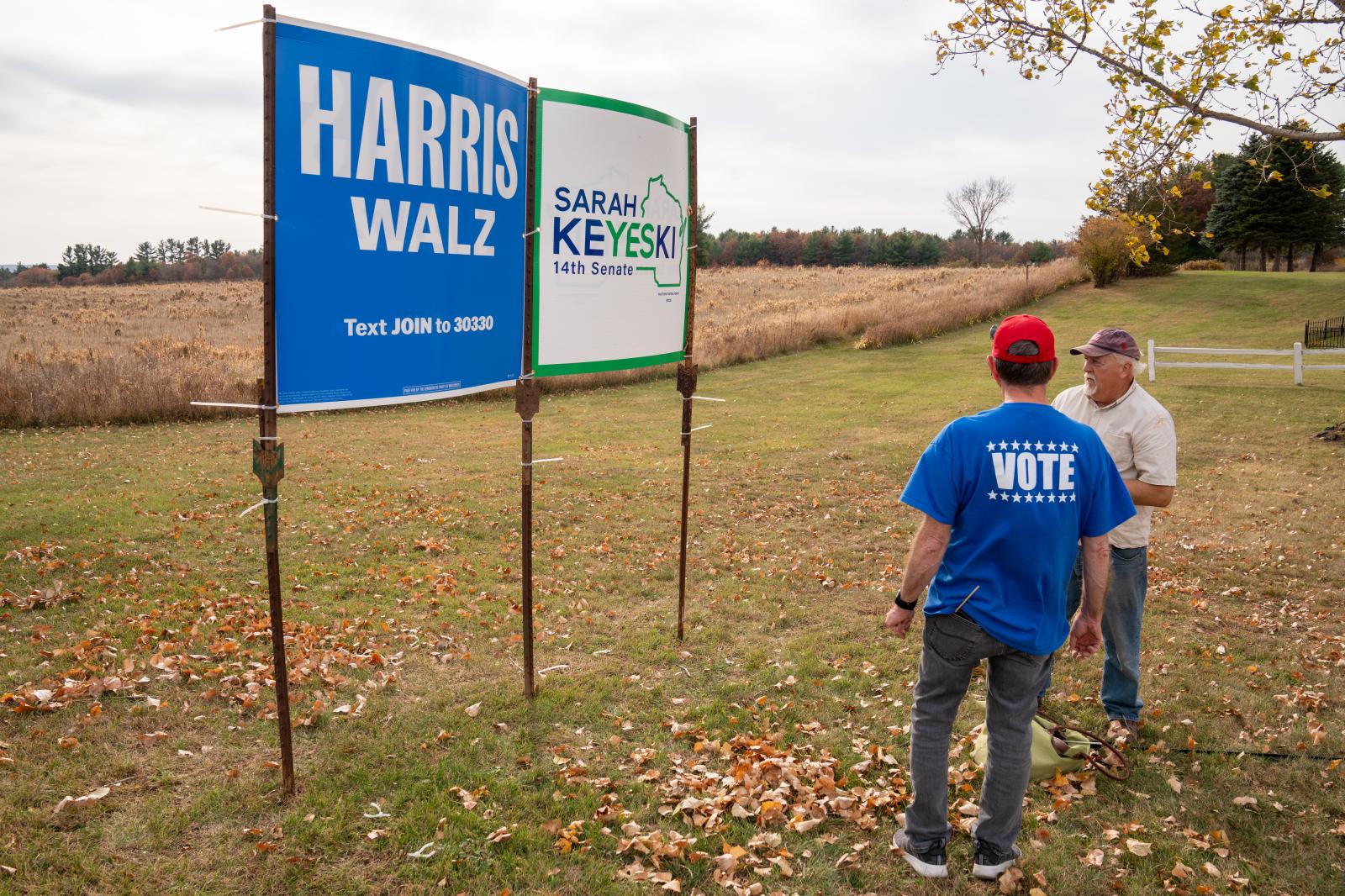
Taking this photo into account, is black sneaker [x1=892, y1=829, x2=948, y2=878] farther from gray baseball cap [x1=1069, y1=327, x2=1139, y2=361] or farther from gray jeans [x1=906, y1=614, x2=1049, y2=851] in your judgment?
gray baseball cap [x1=1069, y1=327, x2=1139, y2=361]

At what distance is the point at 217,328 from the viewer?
134 ft

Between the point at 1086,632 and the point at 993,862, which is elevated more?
the point at 1086,632

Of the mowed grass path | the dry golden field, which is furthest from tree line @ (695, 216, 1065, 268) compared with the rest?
the mowed grass path

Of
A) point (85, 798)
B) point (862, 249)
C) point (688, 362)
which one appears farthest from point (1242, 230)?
point (85, 798)

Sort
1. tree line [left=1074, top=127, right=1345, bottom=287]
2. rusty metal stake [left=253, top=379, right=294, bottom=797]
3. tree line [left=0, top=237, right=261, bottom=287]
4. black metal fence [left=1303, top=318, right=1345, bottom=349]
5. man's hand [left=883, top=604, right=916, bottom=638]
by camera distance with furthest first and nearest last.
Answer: tree line [left=0, top=237, right=261, bottom=287], tree line [left=1074, top=127, right=1345, bottom=287], black metal fence [left=1303, top=318, right=1345, bottom=349], rusty metal stake [left=253, top=379, right=294, bottom=797], man's hand [left=883, top=604, right=916, bottom=638]

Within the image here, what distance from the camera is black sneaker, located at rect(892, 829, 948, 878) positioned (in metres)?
3.91

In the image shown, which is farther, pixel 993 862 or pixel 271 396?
pixel 271 396

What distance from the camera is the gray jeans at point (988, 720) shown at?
3.67m

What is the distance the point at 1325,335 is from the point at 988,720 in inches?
1211

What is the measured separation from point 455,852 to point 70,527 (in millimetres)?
8346

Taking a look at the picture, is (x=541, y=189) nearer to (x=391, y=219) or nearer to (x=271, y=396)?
(x=391, y=219)

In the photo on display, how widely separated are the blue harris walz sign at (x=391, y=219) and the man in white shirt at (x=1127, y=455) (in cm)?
369

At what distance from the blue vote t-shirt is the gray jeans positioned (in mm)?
108

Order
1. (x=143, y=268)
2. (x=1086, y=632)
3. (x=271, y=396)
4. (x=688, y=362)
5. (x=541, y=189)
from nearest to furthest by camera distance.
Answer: (x=1086, y=632)
(x=271, y=396)
(x=541, y=189)
(x=688, y=362)
(x=143, y=268)
